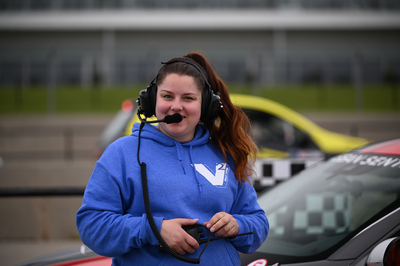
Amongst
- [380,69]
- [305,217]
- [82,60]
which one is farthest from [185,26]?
[305,217]

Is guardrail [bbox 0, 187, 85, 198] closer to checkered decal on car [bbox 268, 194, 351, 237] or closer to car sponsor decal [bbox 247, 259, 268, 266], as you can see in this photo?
checkered decal on car [bbox 268, 194, 351, 237]

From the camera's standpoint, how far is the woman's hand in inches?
60.3

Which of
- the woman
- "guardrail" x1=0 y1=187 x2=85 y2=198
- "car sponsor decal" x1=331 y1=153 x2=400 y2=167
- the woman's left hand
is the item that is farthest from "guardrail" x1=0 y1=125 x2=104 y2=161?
the woman's left hand

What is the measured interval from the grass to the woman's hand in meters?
21.9

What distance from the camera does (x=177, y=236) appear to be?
1.53 meters

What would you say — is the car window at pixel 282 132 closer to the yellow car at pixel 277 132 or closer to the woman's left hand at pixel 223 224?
the yellow car at pixel 277 132

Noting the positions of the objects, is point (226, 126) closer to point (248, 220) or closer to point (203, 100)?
point (203, 100)

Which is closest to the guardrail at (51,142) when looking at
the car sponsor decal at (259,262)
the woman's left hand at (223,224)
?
the car sponsor decal at (259,262)

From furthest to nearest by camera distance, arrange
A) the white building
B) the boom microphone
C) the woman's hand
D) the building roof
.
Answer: the building roof
the white building
the boom microphone
the woman's hand

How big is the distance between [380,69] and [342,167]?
3237cm

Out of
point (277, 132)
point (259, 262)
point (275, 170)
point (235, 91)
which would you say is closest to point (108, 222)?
point (259, 262)

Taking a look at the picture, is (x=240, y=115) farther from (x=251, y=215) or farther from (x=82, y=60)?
(x=82, y=60)

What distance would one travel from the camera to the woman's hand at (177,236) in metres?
1.53

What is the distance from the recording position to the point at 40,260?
2.56m
